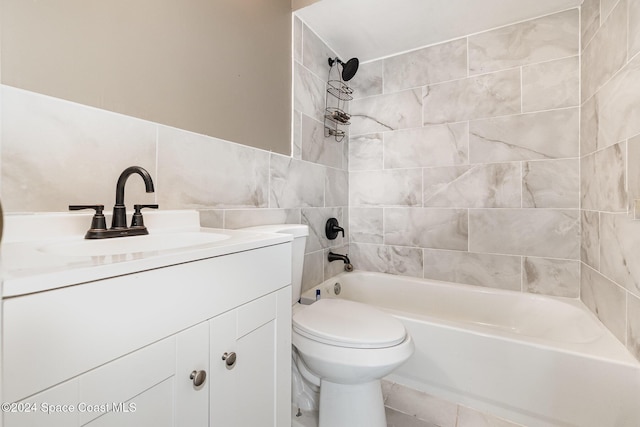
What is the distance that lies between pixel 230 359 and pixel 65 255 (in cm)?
45

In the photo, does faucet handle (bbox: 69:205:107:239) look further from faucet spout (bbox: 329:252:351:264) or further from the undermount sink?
faucet spout (bbox: 329:252:351:264)

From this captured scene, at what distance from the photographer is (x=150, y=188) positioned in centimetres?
82

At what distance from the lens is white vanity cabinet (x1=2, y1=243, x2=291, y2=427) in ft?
1.26

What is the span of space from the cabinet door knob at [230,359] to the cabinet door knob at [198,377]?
62mm

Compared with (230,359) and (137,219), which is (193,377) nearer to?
(230,359)

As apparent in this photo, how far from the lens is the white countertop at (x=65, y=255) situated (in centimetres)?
39

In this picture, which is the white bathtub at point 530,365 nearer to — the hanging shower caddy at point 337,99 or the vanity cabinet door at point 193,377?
the vanity cabinet door at point 193,377

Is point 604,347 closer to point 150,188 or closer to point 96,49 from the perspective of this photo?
point 150,188

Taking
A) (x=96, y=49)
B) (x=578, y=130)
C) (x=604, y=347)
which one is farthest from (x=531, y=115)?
(x=96, y=49)

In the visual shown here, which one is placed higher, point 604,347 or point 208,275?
point 208,275

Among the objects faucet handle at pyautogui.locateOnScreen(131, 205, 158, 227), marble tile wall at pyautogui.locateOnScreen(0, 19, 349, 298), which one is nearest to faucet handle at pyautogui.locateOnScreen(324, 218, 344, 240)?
marble tile wall at pyautogui.locateOnScreen(0, 19, 349, 298)

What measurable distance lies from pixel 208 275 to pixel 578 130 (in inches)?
85.6

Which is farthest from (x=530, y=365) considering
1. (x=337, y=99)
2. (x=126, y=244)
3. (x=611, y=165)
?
(x=337, y=99)

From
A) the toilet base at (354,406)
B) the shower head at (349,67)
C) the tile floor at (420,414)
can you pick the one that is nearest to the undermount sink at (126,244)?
the toilet base at (354,406)
